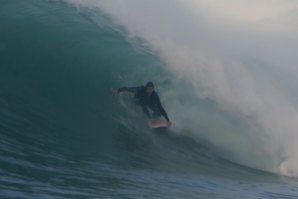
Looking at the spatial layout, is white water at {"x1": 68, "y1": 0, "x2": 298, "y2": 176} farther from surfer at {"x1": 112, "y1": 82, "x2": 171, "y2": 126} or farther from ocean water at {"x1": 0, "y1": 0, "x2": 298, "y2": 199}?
surfer at {"x1": 112, "y1": 82, "x2": 171, "y2": 126}

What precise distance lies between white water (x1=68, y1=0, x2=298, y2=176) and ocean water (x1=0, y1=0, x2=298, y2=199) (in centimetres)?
3

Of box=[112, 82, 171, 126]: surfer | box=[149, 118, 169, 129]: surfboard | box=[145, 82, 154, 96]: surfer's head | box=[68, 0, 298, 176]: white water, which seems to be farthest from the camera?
box=[68, 0, 298, 176]: white water

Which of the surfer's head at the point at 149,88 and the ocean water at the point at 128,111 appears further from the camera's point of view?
the surfer's head at the point at 149,88

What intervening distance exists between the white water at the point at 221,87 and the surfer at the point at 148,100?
108 cm

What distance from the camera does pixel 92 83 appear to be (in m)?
12.4

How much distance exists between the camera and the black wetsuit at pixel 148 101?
11.4 meters

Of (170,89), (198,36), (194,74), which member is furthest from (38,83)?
(198,36)

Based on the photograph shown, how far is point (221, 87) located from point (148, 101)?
3.21m

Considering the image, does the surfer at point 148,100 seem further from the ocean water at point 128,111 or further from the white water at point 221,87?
the white water at point 221,87

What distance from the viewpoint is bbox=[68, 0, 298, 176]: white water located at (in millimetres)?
12789

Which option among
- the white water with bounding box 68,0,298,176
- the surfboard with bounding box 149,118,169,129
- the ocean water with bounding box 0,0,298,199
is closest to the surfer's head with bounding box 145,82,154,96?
the surfboard with bounding box 149,118,169,129

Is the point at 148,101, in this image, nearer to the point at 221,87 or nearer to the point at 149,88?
the point at 149,88

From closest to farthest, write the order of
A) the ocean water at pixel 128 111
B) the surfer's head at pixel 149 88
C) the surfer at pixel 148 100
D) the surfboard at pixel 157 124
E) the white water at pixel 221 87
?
the ocean water at pixel 128 111 < the surfer's head at pixel 149 88 < the surfer at pixel 148 100 < the surfboard at pixel 157 124 < the white water at pixel 221 87

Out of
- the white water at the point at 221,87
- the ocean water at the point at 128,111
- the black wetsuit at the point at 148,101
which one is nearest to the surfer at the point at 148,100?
the black wetsuit at the point at 148,101
